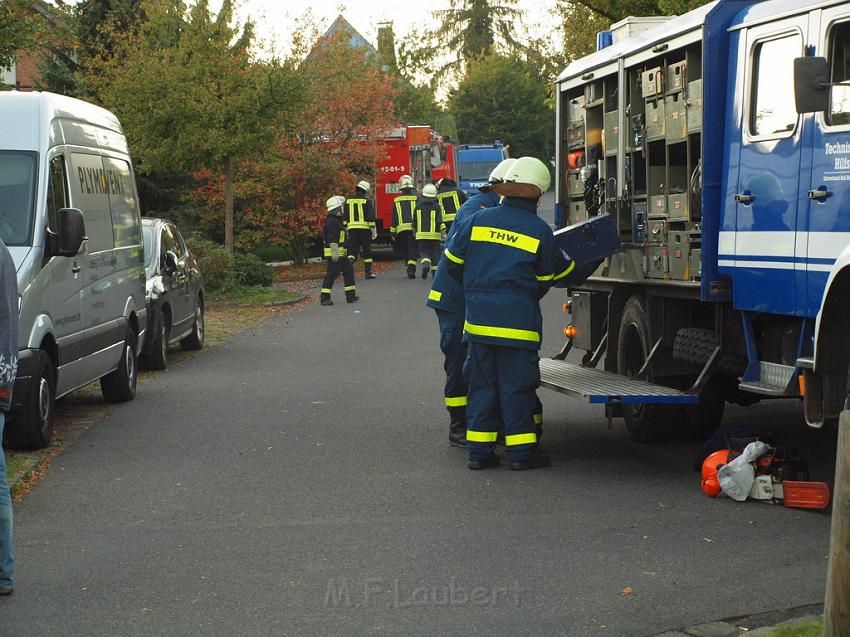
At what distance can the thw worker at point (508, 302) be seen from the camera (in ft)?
28.3

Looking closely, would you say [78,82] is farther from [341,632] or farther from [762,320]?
[341,632]

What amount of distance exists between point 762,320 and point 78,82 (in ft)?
85.3

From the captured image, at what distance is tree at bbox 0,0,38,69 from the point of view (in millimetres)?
15398

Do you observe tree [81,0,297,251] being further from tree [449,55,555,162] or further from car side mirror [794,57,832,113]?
tree [449,55,555,162]

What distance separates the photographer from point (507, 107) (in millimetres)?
75312

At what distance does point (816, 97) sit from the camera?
280 inches

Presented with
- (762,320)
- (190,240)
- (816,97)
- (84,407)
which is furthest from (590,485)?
(190,240)

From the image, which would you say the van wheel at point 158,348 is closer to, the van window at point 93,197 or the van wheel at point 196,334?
the van wheel at point 196,334

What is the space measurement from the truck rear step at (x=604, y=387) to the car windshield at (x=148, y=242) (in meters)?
6.08

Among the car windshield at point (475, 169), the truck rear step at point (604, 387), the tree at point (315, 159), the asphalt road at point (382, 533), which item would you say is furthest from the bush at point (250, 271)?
the car windshield at point (475, 169)

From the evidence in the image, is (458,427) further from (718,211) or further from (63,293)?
(63,293)

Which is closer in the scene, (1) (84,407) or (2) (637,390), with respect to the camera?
(2) (637,390)

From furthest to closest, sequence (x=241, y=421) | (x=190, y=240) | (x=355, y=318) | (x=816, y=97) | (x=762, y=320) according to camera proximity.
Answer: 1. (x=190, y=240)
2. (x=355, y=318)
3. (x=241, y=421)
4. (x=762, y=320)
5. (x=816, y=97)

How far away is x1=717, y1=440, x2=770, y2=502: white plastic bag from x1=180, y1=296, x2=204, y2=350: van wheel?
10041 millimetres
